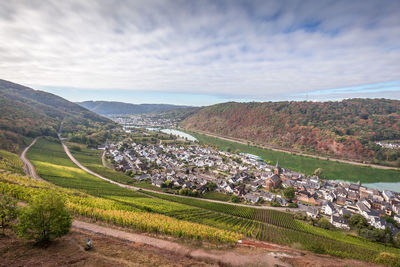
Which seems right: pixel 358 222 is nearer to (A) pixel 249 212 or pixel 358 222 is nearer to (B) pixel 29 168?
(A) pixel 249 212

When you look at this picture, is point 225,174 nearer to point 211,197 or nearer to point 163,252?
point 211,197

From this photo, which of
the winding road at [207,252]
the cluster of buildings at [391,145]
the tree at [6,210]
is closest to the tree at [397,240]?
the winding road at [207,252]

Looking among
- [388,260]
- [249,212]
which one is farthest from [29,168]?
[388,260]

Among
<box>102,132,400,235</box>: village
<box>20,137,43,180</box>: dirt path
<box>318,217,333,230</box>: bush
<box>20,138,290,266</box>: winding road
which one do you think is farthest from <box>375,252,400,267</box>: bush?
<box>20,137,43,180</box>: dirt path

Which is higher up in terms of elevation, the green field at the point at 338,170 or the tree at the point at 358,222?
the green field at the point at 338,170

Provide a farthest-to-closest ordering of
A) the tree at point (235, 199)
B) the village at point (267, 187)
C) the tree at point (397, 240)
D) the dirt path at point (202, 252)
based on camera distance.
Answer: the tree at point (235, 199), the village at point (267, 187), the tree at point (397, 240), the dirt path at point (202, 252)

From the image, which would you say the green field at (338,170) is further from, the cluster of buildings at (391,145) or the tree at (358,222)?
the tree at (358,222)

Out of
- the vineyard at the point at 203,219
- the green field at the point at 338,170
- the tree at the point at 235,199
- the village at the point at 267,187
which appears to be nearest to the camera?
the vineyard at the point at 203,219
